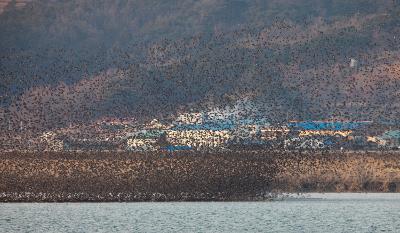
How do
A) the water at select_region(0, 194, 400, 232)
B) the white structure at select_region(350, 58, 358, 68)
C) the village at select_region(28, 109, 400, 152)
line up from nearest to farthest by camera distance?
the water at select_region(0, 194, 400, 232) < the village at select_region(28, 109, 400, 152) < the white structure at select_region(350, 58, 358, 68)

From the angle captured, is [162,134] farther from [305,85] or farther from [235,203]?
[305,85]

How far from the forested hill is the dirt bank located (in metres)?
37.2

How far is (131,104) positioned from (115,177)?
2147 inches

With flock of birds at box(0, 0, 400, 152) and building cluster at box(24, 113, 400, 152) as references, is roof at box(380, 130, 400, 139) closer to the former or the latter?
building cluster at box(24, 113, 400, 152)

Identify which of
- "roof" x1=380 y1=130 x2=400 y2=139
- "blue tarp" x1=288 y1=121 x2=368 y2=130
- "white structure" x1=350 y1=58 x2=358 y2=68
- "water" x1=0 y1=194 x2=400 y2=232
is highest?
"white structure" x1=350 y1=58 x2=358 y2=68

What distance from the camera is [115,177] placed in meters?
60.3

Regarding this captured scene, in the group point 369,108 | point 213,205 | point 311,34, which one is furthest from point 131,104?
point 213,205

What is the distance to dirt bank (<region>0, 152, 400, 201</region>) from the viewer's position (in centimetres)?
5825

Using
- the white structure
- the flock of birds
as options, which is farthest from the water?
the white structure

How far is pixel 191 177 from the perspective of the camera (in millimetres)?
58438

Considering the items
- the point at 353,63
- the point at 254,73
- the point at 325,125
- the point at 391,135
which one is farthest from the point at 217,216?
the point at 353,63

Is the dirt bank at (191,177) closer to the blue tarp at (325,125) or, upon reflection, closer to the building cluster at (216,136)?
the building cluster at (216,136)

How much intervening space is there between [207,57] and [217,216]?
9449 cm

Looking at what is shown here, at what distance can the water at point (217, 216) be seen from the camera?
4916cm
